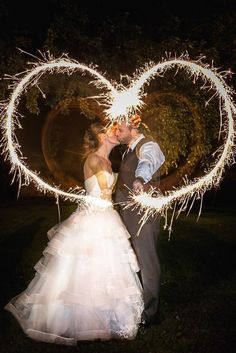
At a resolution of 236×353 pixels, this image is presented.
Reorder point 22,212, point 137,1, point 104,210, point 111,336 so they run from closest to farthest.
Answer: point 111,336
point 104,210
point 137,1
point 22,212

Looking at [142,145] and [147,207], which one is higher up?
[142,145]

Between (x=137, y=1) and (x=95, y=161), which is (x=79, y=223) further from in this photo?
(x=137, y=1)

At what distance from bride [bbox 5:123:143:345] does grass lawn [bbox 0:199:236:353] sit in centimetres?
16

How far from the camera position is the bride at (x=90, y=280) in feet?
18.4

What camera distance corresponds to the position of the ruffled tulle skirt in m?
5.59

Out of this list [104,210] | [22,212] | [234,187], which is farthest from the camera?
[234,187]

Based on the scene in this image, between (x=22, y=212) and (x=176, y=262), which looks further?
(x=22, y=212)

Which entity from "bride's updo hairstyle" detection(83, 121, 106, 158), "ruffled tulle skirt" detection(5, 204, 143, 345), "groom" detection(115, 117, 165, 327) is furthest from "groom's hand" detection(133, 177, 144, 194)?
"bride's updo hairstyle" detection(83, 121, 106, 158)

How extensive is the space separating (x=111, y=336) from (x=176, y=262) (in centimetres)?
410

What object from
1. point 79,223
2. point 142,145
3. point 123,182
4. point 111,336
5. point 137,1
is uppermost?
point 137,1

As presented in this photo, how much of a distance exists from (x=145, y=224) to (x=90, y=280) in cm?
88

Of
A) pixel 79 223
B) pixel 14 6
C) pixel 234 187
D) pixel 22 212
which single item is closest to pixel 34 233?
pixel 22 212

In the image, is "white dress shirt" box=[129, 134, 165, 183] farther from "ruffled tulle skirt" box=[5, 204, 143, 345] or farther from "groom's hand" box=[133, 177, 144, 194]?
"ruffled tulle skirt" box=[5, 204, 143, 345]

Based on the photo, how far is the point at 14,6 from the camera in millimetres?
9422
